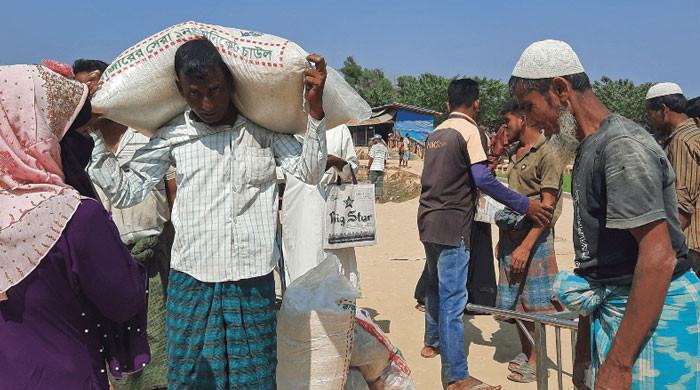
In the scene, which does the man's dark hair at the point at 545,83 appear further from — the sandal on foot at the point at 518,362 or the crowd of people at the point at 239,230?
the sandal on foot at the point at 518,362

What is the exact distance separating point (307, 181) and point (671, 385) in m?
1.50

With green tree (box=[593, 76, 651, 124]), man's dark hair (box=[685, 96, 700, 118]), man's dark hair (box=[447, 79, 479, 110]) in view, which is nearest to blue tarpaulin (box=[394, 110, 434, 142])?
green tree (box=[593, 76, 651, 124])

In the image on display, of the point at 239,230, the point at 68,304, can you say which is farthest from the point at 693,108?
the point at 68,304

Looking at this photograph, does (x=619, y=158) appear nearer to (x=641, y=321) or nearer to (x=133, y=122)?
(x=641, y=321)

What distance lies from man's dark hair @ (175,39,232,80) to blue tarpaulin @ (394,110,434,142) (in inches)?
1559

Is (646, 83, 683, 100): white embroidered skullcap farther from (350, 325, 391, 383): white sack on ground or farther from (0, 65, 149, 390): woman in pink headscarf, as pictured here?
(0, 65, 149, 390): woman in pink headscarf

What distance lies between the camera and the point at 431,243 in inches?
160

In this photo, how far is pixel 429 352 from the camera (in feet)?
15.1

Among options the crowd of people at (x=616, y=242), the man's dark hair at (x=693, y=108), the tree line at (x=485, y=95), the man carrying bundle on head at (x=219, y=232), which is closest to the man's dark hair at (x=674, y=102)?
the man's dark hair at (x=693, y=108)

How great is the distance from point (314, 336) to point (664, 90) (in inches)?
135

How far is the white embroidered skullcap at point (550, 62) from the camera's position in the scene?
2.05 meters

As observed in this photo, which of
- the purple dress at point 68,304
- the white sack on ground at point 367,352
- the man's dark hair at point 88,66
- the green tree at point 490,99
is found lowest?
the white sack on ground at point 367,352

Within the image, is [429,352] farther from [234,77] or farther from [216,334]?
[234,77]

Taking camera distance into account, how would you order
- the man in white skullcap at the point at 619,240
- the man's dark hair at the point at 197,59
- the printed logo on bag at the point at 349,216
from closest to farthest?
1. the man in white skullcap at the point at 619,240
2. the man's dark hair at the point at 197,59
3. the printed logo on bag at the point at 349,216
